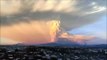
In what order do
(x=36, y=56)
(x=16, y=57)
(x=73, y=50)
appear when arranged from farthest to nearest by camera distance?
(x=73, y=50)
(x=36, y=56)
(x=16, y=57)

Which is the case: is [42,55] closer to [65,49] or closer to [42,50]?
[42,50]

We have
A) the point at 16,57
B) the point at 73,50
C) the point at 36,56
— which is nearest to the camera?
the point at 16,57

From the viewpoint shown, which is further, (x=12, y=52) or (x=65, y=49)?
(x=65, y=49)

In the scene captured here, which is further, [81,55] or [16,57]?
[81,55]

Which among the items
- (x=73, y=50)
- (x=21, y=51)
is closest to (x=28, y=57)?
(x=21, y=51)

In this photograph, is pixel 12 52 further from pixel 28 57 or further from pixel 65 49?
pixel 65 49

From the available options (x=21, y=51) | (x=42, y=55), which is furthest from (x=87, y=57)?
(x=21, y=51)
